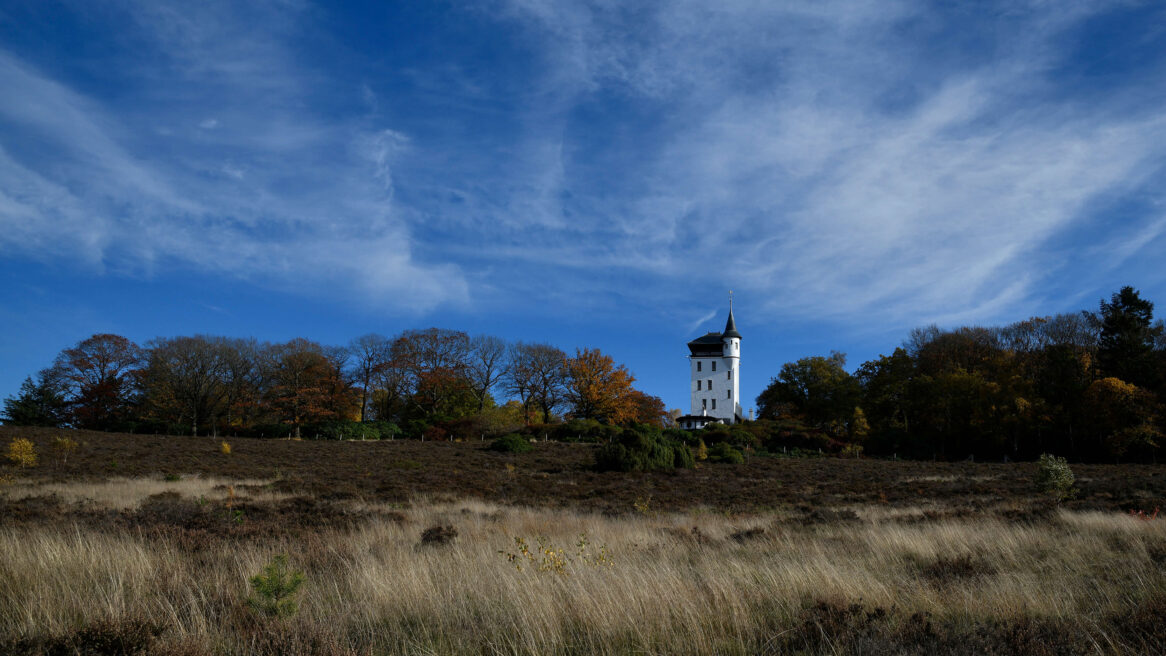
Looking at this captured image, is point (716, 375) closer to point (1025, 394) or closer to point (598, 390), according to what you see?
point (598, 390)

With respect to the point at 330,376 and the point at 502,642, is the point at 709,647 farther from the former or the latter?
the point at 330,376

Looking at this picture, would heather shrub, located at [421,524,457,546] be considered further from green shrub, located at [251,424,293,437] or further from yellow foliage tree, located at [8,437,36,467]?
green shrub, located at [251,424,293,437]

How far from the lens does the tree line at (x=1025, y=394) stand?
39906 mm

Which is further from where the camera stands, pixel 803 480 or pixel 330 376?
pixel 330 376

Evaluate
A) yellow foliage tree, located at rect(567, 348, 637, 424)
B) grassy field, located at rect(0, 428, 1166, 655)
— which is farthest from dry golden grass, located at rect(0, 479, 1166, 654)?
yellow foliage tree, located at rect(567, 348, 637, 424)

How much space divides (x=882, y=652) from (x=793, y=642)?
608 mm

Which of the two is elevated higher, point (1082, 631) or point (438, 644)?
point (1082, 631)

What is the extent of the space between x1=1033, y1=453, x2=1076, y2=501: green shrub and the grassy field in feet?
2.93

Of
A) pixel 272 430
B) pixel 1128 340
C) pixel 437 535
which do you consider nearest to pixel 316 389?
pixel 272 430

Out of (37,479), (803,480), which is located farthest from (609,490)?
(37,479)

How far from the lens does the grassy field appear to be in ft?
14.0

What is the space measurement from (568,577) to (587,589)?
56 cm

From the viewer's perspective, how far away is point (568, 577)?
233 inches

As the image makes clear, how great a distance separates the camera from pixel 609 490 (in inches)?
766
